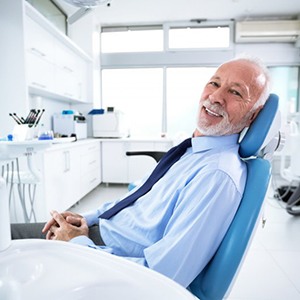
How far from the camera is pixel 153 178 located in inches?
44.1

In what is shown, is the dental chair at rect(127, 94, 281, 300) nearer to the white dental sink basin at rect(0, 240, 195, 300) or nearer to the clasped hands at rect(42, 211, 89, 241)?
the white dental sink basin at rect(0, 240, 195, 300)

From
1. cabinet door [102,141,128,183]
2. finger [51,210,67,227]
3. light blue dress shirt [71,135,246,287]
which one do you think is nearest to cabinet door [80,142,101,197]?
cabinet door [102,141,128,183]

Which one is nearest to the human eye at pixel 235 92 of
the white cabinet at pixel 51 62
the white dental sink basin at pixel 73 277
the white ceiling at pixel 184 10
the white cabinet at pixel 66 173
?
the white dental sink basin at pixel 73 277

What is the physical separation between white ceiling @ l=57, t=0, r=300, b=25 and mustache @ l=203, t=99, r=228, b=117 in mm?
3104

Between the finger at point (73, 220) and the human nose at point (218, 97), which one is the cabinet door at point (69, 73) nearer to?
the finger at point (73, 220)

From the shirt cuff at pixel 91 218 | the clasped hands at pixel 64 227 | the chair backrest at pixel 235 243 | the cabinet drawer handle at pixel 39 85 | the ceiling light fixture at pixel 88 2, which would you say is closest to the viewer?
the chair backrest at pixel 235 243

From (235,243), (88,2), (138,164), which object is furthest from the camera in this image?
(138,164)

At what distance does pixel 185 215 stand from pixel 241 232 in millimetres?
168

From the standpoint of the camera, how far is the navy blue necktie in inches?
41.6

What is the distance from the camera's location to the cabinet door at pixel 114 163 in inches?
149

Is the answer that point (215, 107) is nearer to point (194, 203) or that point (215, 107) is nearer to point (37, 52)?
point (194, 203)

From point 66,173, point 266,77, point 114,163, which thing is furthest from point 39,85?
point 266,77

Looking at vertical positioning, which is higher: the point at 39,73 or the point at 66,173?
the point at 39,73

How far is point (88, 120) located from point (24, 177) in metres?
2.47
